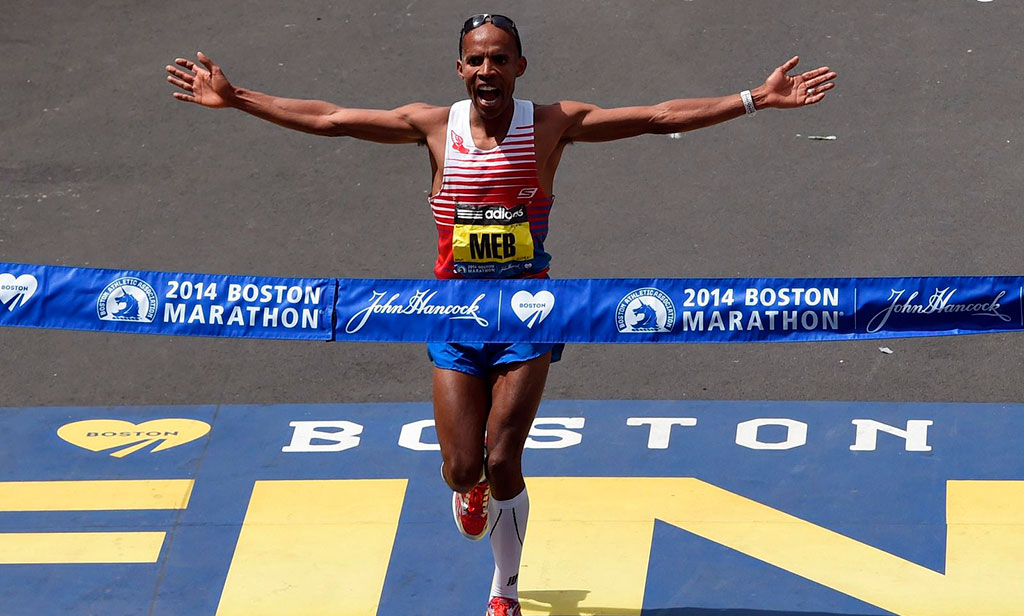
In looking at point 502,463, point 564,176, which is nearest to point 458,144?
point 502,463

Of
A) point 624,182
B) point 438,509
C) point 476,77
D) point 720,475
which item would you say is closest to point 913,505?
point 720,475

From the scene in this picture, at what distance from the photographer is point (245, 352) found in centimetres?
982

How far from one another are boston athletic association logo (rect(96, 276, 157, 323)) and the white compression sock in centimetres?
192

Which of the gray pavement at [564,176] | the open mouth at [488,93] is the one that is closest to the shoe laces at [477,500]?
the open mouth at [488,93]

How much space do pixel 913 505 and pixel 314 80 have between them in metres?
7.07

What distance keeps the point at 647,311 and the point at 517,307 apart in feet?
2.02

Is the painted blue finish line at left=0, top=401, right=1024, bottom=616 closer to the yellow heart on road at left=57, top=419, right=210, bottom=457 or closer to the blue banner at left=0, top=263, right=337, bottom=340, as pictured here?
the yellow heart on road at left=57, top=419, right=210, bottom=457

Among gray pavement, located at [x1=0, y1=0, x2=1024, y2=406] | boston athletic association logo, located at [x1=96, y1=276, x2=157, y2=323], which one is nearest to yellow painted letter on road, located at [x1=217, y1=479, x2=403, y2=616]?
gray pavement, located at [x1=0, y1=0, x2=1024, y2=406]

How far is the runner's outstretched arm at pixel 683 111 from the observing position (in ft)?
22.7

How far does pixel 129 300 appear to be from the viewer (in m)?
7.16

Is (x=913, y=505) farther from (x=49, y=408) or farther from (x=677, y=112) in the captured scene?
(x=49, y=408)

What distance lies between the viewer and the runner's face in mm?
6785

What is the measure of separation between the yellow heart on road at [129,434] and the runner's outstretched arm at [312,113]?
251 cm

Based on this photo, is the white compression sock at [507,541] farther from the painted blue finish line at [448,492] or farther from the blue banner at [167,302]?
the blue banner at [167,302]
